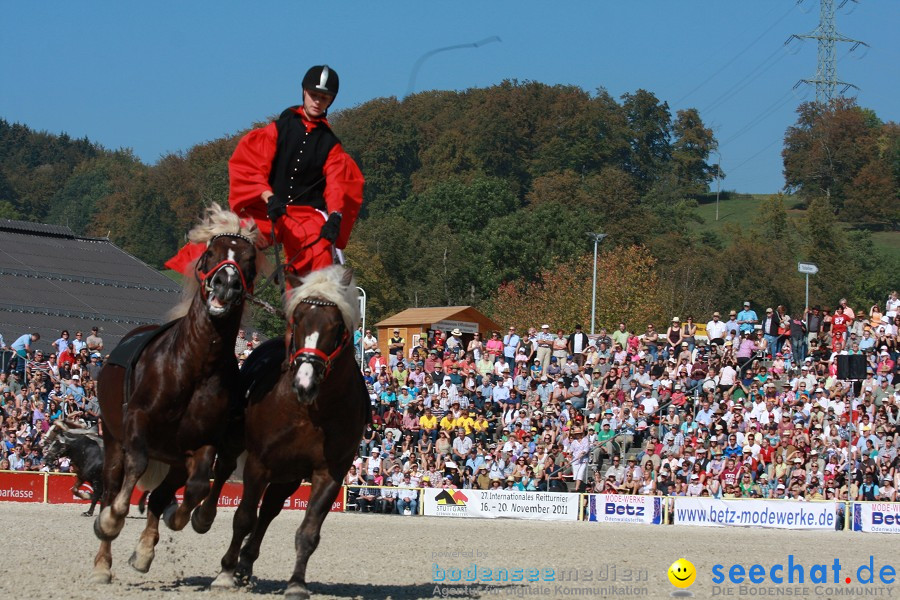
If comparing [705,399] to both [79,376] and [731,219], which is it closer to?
[79,376]

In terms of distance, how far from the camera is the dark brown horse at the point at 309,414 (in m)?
7.66

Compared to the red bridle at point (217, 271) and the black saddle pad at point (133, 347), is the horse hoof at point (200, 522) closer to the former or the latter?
the black saddle pad at point (133, 347)

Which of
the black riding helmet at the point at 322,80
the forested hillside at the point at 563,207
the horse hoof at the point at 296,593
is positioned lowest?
the horse hoof at the point at 296,593

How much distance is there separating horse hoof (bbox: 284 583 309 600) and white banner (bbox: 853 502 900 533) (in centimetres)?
1555

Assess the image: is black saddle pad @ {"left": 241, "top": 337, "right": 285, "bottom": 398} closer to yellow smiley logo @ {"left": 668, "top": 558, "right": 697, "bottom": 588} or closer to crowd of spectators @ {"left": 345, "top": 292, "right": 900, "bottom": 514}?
yellow smiley logo @ {"left": 668, "top": 558, "right": 697, "bottom": 588}

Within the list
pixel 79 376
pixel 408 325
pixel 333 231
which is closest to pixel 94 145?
pixel 408 325

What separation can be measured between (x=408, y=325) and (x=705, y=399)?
20044 mm

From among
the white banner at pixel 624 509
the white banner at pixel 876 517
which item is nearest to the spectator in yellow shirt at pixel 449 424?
the white banner at pixel 624 509

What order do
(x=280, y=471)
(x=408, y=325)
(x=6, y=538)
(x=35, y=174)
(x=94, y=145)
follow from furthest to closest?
(x=94, y=145)
(x=35, y=174)
(x=408, y=325)
(x=6, y=538)
(x=280, y=471)

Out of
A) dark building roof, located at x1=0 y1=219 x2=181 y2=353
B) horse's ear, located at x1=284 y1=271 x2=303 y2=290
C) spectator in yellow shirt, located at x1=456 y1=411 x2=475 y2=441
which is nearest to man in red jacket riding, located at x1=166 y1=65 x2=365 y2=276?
horse's ear, located at x1=284 y1=271 x2=303 y2=290

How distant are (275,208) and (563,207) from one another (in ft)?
222

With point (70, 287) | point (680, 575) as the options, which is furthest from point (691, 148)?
point (680, 575)

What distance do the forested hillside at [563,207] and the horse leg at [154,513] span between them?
55.2 meters

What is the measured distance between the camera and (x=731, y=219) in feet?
316
